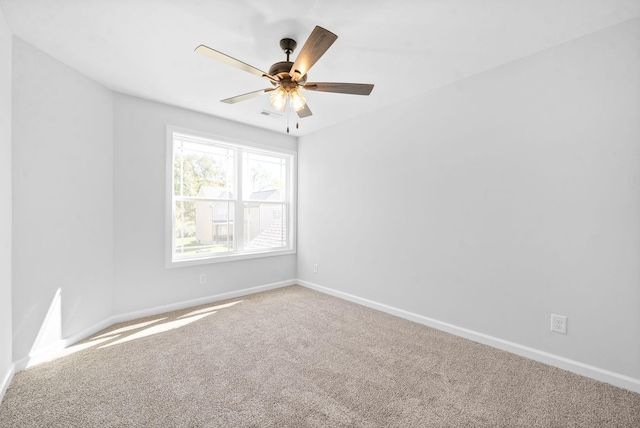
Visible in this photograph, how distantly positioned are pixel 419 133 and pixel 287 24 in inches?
71.9

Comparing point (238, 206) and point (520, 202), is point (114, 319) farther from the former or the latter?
point (520, 202)

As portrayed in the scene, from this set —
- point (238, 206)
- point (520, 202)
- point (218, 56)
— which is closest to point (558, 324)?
point (520, 202)

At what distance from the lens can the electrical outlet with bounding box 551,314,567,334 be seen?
7.35ft

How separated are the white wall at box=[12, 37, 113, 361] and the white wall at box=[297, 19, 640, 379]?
2.89m

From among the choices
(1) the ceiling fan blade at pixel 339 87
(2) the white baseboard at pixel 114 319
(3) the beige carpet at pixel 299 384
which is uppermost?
(1) the ceiling fan blade at pixel 339 87

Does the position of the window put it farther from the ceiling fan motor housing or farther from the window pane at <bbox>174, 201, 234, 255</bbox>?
the ceiling fan motor housing

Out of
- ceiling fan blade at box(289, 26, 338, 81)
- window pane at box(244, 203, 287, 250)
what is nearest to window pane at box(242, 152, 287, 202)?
window pane at box(244, 203, 287, 250)

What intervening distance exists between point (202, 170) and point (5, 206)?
A: 2.02 m

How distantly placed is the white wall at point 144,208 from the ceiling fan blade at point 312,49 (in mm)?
2153

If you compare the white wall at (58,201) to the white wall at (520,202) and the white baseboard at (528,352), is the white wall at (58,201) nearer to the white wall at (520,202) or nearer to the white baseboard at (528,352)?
the white wall at (520,202)

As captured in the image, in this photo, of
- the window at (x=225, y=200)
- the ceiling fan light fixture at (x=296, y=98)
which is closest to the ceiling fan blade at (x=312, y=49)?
the ceiling fan light fixture at (x=296, y=98)

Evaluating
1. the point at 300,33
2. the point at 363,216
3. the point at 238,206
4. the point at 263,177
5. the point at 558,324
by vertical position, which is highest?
the point at 300,33

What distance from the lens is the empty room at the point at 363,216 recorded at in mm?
1863

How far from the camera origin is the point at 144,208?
3271mm
